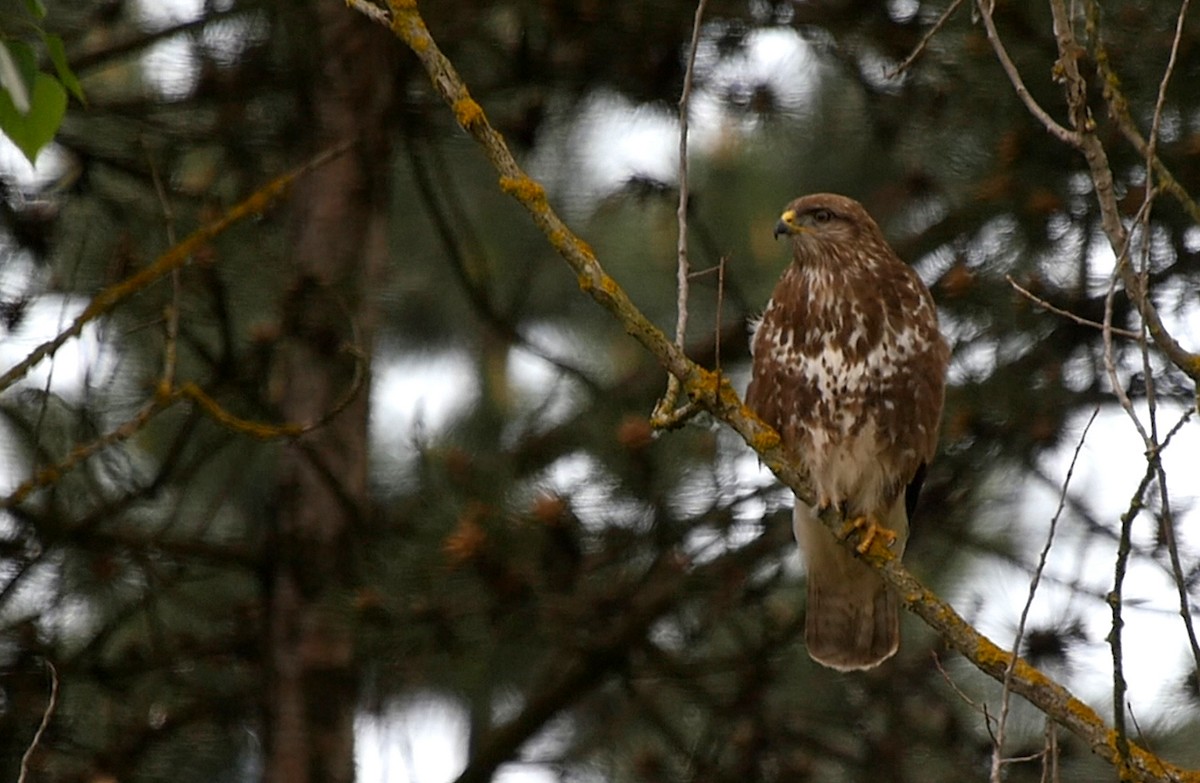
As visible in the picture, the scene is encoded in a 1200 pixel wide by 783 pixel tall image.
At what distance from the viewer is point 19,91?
206 cm

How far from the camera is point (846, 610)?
4988 millimetres

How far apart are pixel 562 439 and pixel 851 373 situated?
0.84m

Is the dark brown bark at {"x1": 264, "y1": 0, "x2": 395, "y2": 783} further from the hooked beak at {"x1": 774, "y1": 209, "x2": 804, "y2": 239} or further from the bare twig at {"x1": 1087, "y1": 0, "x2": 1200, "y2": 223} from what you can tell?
the bare twig at {"x1": 1087, "y1": 0, "x2": 1200, "y2": 223}

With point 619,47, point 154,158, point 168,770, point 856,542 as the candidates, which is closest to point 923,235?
point 619,47

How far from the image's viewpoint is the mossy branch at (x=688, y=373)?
3400mm

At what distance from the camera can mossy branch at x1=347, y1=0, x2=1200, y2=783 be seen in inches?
134

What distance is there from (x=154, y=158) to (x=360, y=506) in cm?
116

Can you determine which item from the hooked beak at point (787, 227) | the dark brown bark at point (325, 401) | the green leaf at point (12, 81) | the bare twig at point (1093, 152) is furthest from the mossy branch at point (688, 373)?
the dark brown bark at point (325, 401)

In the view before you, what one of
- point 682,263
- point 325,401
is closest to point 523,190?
point 682,263

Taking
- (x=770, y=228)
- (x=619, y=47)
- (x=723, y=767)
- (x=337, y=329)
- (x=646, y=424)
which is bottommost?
(x=723, y=767)

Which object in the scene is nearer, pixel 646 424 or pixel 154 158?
pixel 646 424

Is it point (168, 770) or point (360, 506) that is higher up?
point (360, 506)

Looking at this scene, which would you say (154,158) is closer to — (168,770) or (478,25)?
(478,25)

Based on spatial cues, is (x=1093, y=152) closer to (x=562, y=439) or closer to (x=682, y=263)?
(x=682, y=263)
